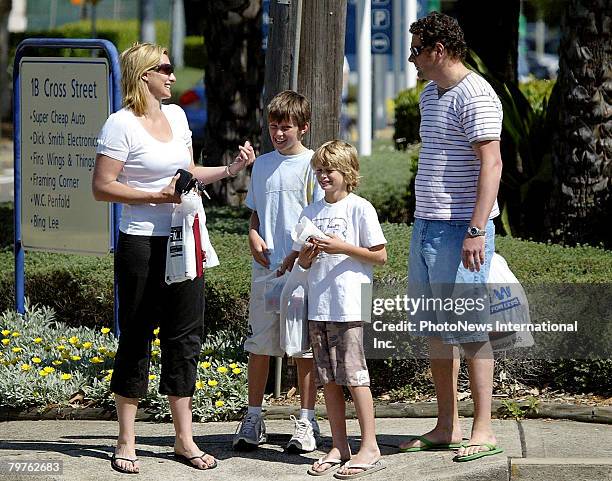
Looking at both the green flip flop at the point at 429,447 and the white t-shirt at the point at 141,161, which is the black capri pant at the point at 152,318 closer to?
the white t-shirt at the point at 141,161

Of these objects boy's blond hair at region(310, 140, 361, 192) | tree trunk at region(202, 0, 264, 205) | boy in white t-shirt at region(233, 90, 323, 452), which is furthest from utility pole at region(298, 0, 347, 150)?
tree trunk at region(202, 0, 264, 205)

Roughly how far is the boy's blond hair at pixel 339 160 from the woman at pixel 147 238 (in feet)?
1.22

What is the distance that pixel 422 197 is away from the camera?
17.2ft

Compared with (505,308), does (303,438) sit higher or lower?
lower

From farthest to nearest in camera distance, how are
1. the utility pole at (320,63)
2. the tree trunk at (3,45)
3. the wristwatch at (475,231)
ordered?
the tree trunk at (3,45) → the utility pole at (320,63) → the wristwatch at (475,231)

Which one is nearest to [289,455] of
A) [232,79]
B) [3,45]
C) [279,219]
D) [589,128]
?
[279,219]

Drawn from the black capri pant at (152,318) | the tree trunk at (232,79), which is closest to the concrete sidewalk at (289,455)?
the black capri pant at (152,318)

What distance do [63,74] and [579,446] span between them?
3.76 metres

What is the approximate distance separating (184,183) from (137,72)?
0.53 m

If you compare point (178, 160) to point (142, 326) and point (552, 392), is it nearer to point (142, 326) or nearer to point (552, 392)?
point (142, 326)

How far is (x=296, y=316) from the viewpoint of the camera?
5285mm

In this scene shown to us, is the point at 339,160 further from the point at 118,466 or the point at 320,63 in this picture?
the point at 118,466

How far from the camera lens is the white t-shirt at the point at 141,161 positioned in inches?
202

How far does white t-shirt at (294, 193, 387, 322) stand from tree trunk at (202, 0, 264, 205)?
6.11 metres
